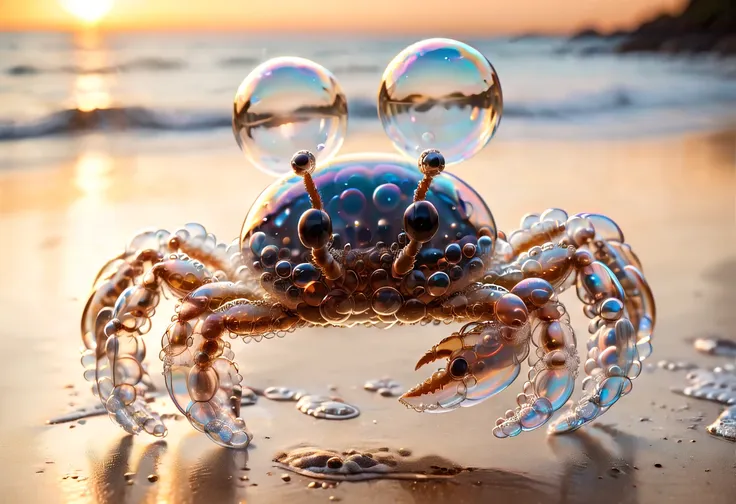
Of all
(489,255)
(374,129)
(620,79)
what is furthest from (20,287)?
(620,79)

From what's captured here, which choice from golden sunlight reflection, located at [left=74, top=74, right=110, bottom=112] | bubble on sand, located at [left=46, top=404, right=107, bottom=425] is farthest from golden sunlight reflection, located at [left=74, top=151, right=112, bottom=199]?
bubble on sand, located at [left=46, top=404, right=107, bottom=425]

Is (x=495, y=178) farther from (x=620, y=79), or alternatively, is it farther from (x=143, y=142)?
(x=620, y=79)

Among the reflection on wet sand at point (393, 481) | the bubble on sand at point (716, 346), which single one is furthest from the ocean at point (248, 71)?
the bubble on sand at point (716, 346)

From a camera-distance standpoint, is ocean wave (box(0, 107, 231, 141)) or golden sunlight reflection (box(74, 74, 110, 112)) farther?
golden sunlight reflection (box(74, 74, 110, 112))

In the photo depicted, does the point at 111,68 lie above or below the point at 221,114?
above

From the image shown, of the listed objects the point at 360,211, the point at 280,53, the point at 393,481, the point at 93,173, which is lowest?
the point at 393,481

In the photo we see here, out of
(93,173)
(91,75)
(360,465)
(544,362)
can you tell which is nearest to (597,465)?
(544,362)

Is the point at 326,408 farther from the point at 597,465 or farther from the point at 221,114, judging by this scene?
the point at 221,114

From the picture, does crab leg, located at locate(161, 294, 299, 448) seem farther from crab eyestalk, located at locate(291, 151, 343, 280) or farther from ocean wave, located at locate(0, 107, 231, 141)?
ocean wave, located at locate(0, 107, 231, 141)
